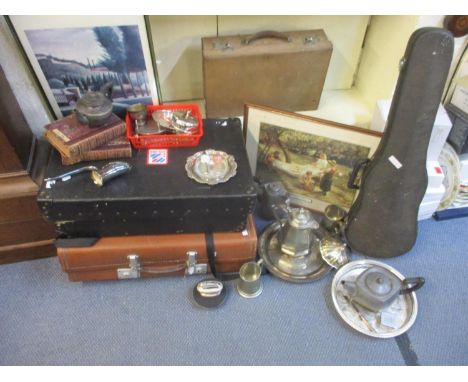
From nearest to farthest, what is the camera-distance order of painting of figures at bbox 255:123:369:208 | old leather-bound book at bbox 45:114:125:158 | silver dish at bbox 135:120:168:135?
old leather-bound book at bbox 45:114:125:158 < silver dish at bbox 135:120:168:135 < painting of figures at bbox 255:123:369:208

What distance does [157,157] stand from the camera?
3.65 ft

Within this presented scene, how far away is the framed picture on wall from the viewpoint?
1.06 metres

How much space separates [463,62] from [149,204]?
1.09 metres

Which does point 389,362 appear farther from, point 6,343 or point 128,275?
point 6,343

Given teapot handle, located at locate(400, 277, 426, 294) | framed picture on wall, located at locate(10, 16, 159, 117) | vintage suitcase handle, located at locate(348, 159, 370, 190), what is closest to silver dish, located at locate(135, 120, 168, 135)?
framed picture on wall, located at locate(10, 16, 159, 117)

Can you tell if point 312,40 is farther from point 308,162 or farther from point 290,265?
point 290,265

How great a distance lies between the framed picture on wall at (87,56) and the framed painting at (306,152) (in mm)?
374

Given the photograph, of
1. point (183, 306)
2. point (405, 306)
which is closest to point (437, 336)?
point (405, 306)

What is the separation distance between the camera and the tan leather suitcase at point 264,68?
3.92 ft

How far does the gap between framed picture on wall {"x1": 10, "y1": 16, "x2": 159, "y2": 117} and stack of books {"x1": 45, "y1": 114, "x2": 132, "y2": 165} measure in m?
0.14

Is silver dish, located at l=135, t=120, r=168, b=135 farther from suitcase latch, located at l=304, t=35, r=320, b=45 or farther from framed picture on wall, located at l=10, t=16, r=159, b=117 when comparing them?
suitcase latch, located at l=304, t=35, r=320, b=45

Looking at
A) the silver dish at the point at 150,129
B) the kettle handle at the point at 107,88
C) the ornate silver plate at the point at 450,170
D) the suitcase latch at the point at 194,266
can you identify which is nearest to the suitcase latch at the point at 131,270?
the suitcase latch at the point at 194,266

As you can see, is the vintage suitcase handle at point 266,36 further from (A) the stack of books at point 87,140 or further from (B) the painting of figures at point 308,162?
(A) the stack of books at point 87,140

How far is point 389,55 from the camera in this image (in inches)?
49.6
